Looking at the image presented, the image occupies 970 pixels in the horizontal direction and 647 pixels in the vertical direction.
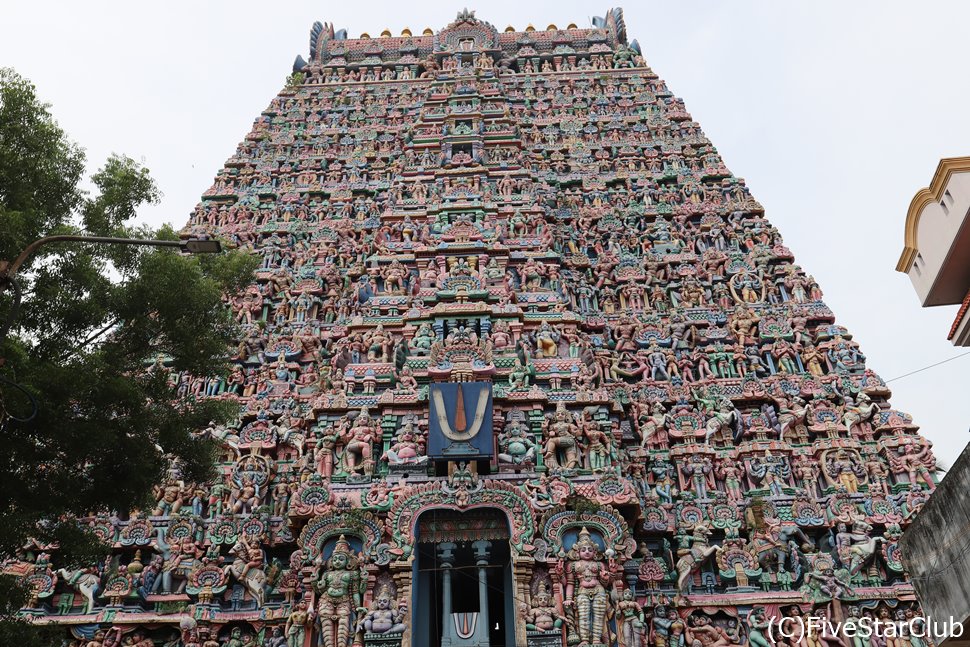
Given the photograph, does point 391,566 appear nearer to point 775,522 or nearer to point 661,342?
point 775,522

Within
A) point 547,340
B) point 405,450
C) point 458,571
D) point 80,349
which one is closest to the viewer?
point 80,349

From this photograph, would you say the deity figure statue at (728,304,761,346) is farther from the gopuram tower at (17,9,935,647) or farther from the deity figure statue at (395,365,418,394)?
the deity figure statue at (395,365,418,394)

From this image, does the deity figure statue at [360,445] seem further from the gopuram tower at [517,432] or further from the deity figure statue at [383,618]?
the deity figure statue at [383,618]

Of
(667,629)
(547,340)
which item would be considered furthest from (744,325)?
(667,629)

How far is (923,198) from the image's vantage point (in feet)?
29.4

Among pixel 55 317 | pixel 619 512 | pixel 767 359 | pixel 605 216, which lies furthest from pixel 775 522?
pixel 55 317

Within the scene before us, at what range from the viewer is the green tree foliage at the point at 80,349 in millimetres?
7078

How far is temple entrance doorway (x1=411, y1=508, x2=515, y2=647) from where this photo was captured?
31.0 feet

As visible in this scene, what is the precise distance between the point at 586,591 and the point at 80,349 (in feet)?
19.8

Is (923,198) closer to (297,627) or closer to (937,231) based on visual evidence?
(937,231)

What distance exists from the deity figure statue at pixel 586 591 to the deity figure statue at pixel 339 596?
2457 mm

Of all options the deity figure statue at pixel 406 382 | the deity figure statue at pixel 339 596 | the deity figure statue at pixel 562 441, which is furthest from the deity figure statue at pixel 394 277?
the deity figure statue at pixel 339 596

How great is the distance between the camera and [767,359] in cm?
1366

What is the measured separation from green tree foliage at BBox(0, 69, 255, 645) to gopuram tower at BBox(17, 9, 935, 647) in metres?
2.60
